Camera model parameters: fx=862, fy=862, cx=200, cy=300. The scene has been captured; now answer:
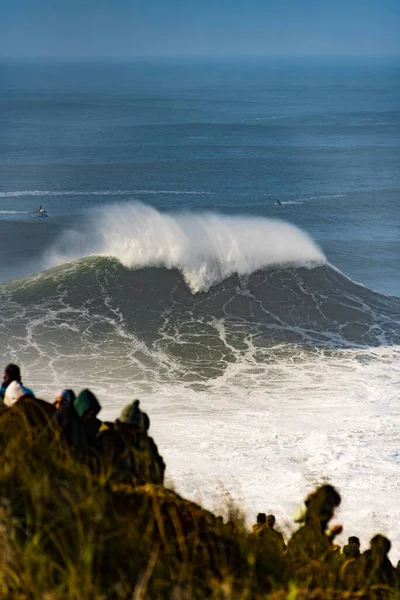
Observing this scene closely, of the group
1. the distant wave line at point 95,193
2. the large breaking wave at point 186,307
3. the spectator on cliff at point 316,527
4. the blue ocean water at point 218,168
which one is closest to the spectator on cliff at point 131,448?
the spectator on cliff at point 316,527

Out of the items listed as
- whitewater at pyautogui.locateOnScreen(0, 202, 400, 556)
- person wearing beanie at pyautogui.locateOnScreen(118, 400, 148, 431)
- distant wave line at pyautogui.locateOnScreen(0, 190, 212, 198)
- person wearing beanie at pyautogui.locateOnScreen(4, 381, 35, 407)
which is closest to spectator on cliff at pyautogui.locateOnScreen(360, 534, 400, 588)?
person wearing beanie at pyautogui.locateOnScreen(118, 400, 148, 431)

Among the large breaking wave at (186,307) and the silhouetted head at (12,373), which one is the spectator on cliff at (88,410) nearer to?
the silhouetted head at (12,373)

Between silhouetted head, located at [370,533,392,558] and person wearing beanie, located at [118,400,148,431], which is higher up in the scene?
person wearing beanie, located at [118,400,148,431]

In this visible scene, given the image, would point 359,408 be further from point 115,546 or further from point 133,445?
point 115,546

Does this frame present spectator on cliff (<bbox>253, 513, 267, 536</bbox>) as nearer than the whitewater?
Yes

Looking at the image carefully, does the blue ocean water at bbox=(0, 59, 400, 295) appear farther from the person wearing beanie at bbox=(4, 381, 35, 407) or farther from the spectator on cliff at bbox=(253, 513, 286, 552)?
the person wearing beanie at bbox=(4, 381, 35, 407)

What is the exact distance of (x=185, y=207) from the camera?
52.2 m

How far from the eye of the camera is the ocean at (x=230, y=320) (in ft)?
44.7

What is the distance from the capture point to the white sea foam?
90.4 feet

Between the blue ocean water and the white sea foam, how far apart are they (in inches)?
198

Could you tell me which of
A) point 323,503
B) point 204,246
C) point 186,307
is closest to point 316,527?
point 323,503

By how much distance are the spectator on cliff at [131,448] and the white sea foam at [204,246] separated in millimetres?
20718

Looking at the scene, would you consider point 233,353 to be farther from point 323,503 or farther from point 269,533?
point 323,503

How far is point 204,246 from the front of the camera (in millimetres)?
29047
